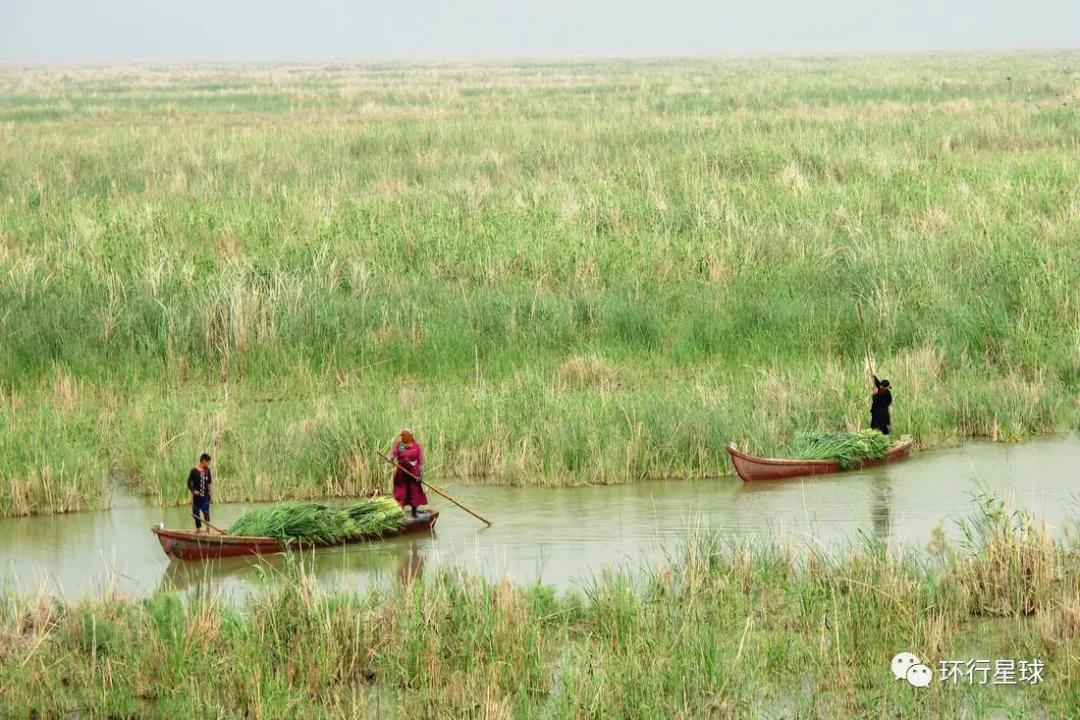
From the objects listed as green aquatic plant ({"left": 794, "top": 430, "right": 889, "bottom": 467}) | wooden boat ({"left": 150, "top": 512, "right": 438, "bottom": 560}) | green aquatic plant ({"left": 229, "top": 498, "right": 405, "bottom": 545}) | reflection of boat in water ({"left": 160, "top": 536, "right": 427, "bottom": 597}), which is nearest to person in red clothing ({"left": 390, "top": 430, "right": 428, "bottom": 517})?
green aquatic plant ({"left": 229, "top": 498, "right": 405, "bottom": 545})

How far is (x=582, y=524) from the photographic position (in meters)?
9.98

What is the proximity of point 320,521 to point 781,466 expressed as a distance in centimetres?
364

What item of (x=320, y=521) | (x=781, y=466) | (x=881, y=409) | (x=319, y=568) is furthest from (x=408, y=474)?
(x=881, y=409)

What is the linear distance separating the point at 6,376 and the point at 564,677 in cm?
908

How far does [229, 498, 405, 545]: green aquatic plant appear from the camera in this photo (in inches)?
363

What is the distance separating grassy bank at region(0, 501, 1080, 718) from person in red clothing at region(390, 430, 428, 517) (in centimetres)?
203

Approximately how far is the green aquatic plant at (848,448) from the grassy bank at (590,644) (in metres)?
3.25

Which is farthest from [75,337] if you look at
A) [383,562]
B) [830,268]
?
[830,268]

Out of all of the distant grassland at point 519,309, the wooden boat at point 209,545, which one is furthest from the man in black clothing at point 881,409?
the wooden boat at point 209,545

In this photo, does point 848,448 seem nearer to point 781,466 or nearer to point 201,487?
point 781,466

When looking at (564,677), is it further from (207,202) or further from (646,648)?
(207,202)

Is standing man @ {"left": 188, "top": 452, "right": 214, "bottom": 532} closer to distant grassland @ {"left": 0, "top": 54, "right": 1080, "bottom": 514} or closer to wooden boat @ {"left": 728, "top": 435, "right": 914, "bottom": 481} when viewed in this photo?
distant grassland @ {"left": 0, "top": 54, "right": 1080, "bottom": 514}

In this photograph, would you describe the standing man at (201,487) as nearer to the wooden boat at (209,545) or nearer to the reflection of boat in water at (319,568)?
the wooden boat at (209,545)

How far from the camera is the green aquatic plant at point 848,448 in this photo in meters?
11.1
